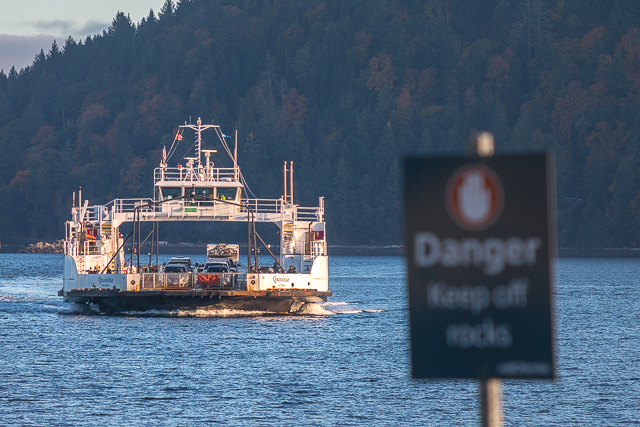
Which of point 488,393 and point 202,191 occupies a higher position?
point 202,191

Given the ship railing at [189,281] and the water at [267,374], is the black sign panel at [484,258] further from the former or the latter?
the ship railing at [189,281]

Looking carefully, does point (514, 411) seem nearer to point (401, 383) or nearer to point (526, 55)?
point (401, 383)

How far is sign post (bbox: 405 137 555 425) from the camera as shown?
5.58 m

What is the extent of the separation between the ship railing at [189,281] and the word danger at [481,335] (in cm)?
3944

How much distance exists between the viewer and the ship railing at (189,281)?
148ft

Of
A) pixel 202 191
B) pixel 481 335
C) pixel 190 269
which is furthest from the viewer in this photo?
pixel 190 269

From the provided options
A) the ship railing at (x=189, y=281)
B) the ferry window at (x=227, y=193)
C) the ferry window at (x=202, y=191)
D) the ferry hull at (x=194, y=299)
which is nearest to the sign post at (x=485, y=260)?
the ferry hull at (x=194, y=299)

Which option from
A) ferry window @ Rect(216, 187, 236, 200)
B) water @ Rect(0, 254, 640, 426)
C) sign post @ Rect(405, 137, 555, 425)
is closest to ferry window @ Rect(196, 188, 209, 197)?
ferry window @ Rect(216, 187, 236, 200)

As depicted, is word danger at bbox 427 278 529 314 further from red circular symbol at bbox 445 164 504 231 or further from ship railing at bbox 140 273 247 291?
ship railing at bbox 140 273 247 291

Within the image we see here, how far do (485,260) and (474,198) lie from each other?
0.36 metres

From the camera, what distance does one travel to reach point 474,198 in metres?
5.59

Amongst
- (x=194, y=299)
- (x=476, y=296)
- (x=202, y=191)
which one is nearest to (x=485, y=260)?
(x=476, y=296)

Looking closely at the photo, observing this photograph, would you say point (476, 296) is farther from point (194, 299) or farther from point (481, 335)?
point (194, 299)

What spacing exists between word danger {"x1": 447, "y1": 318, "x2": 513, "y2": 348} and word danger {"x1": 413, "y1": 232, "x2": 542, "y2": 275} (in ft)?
1.05
